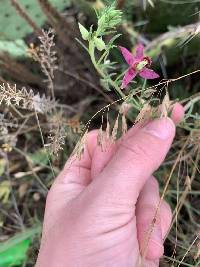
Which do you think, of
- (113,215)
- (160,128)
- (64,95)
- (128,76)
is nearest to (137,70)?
(128,76)

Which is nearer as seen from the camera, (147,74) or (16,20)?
(147,74)

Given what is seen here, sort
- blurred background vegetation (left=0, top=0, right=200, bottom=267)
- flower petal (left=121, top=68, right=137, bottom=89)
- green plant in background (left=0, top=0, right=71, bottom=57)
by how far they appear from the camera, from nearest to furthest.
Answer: flower petal (left=121, top=68, right=137, bottom=89) < blurred background vegetation (left=0, top=0, right=200, bottom=267) < green plant in background (left=0, top=0, right=71, bottom=57)

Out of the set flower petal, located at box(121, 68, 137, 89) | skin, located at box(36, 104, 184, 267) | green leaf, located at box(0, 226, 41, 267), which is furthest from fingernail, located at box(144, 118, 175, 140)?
green leaf, located at box(0, 226, 41, 267)

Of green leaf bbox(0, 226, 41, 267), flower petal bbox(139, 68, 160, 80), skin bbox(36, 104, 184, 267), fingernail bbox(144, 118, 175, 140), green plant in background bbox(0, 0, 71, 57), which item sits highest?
green plant in background bbox(0, 0, 71, 57)

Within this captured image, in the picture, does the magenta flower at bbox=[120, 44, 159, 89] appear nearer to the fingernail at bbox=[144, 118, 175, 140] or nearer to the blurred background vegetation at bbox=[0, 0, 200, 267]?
the fingernail at bbox=[144, 118, 175, 140]

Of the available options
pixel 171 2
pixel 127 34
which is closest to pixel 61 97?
pixel 127 34

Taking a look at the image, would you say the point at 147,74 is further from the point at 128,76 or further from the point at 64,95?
the point at 64,95

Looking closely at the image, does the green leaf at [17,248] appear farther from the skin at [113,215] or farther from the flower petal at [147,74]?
the flower petal at [147,74]

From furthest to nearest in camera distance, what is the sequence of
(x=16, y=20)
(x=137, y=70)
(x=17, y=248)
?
(x=16, y=20) < (x=17, y=248) < (x=137, y=70)

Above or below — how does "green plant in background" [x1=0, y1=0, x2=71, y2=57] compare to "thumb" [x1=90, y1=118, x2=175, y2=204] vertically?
above

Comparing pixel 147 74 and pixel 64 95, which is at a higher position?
pixel 147 74
